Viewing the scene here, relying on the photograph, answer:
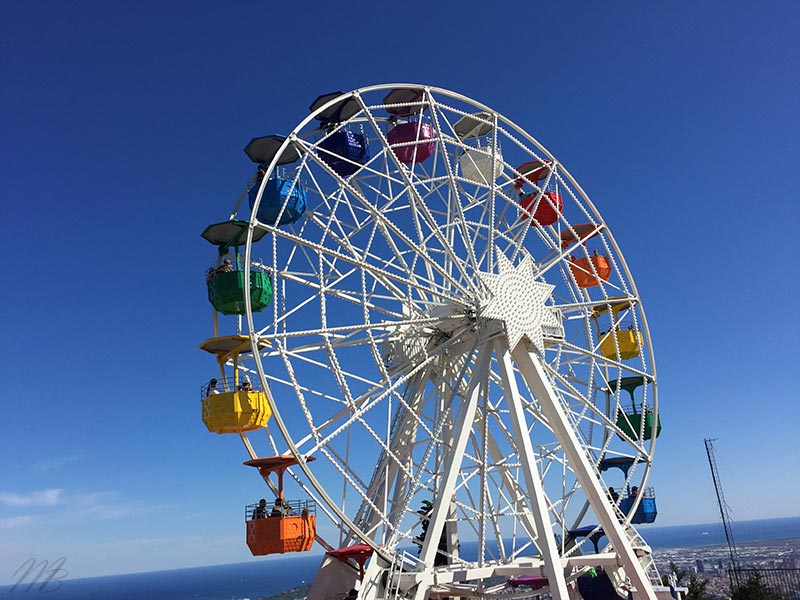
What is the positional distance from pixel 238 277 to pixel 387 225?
10.8ft

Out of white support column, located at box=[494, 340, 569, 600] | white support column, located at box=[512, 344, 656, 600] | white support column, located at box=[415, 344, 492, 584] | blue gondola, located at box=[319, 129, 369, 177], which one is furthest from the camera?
blue gondola, located at box=[319, 129, 369, 177]

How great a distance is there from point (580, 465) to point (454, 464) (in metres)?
3.09

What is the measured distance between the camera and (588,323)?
18.9m

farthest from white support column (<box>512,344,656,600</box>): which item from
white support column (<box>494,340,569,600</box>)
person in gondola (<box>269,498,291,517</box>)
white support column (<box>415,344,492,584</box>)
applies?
person in gondola (<box>269,498,291,517</box>)

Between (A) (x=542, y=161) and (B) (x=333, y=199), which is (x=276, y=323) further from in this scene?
(A) (x=542, y=161)

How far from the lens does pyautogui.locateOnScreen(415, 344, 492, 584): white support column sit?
13092 mm

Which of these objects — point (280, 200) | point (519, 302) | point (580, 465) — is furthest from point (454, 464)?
point (280, 200)

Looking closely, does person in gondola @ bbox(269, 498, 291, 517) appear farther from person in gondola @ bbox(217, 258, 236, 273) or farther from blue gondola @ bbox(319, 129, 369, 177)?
blue gondola @ bbox(319, 129, 369, 177)

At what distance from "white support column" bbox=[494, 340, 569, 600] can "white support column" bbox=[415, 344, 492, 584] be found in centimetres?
46

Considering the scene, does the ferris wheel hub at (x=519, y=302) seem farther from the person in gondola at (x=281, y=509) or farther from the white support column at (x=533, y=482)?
the person in gondola at (x=281, y=509)

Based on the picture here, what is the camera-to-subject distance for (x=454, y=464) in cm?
1359

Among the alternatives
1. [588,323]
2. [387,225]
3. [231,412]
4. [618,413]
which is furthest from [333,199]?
[618,413]

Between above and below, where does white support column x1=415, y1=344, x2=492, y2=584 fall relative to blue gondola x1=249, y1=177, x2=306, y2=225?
below

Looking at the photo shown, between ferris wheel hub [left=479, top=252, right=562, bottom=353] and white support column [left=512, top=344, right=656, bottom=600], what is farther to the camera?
ferris wheel hub [left=479, top=252, right=562, bottom=353]
